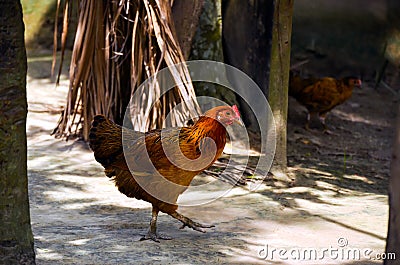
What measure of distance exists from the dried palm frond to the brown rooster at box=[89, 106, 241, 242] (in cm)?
202

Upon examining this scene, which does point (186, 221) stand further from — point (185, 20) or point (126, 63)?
point (185, 20)

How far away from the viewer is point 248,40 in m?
8.86

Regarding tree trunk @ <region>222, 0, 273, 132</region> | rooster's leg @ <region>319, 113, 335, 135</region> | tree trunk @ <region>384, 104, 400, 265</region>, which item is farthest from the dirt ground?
tree trunk @ <region>384, 104, 400, 265</region>

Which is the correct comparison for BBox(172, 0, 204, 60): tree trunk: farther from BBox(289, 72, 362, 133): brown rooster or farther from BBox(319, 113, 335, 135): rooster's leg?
BBox(319, 113, 335, 135): rooster's leg

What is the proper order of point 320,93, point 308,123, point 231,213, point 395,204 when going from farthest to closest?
Answer: 1. point 308,123
2. point 320,93
3. point 231,213
4. point 395,204

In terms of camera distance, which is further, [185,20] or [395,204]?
[185,20]

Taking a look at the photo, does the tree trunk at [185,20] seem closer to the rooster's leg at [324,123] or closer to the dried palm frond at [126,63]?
the dried palm frond at [126,63]

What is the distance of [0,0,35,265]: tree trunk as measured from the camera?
11.7 ft

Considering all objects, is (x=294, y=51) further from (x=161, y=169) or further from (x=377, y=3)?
(x=161, y=169)

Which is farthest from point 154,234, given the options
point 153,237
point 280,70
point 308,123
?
point 308,123

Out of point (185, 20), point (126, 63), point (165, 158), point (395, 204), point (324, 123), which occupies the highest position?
point (185, 20)

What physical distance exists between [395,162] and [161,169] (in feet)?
7.96

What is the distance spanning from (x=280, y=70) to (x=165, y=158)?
7.71 ft

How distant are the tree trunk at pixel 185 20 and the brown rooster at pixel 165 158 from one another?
8.89 feet
